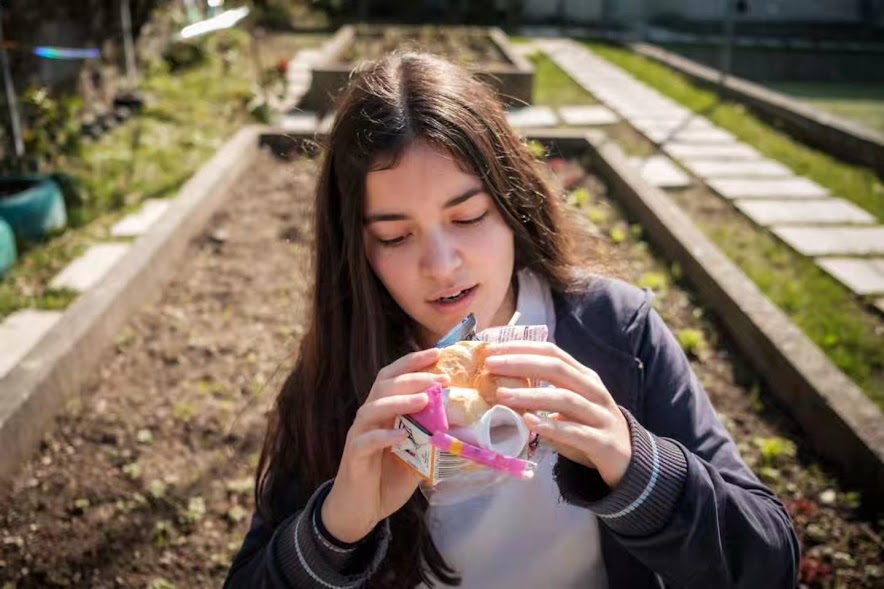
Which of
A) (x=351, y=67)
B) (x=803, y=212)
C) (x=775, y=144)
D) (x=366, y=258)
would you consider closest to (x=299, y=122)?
(x=351, y=67)

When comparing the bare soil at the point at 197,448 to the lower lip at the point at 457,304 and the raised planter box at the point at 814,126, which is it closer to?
the lower lip at the point at 457,304

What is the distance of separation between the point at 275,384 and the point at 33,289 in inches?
67.0

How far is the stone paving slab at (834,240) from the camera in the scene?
4312 millimetres

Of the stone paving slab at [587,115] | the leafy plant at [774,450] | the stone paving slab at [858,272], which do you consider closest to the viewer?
the leafy plant at [774,450]

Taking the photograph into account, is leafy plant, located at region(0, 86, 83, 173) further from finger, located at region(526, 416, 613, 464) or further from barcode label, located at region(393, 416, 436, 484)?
finger, located at region(526, 416, 613, 464)

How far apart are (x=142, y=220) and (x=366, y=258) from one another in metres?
3.92

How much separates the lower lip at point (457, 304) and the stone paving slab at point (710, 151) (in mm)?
4996

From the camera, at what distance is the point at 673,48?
1381cm

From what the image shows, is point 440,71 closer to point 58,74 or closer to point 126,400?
point 126,400

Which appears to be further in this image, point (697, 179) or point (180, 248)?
point (697, 179)

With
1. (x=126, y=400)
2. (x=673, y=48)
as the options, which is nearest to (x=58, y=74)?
(x=126, y=400)

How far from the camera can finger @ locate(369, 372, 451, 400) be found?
3.62ft

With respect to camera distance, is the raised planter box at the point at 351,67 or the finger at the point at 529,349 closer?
the finger at the point at 529,349

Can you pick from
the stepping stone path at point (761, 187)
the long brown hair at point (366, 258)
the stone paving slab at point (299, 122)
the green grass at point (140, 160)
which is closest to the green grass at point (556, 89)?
the stepping stone path at point (761, 187)
